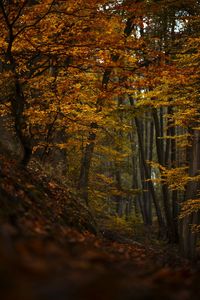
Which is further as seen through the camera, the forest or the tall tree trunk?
the tall tree trunk

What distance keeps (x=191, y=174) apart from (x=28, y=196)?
28.2ft

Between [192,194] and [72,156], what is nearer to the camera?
[192,194]

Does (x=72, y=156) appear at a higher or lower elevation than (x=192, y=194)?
higher

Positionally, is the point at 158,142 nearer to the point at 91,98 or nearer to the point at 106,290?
the point at 91,98

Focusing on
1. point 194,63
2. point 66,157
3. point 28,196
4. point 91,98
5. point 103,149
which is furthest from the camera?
point 103,149

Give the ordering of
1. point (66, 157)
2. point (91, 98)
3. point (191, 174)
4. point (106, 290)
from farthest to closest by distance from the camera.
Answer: point (66, 157)
point (191, 174)
point (91, 98)
point (106, 290)

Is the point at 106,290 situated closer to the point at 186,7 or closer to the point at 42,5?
the point at 42,5

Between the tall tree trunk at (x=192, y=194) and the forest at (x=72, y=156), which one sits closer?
the forest at (x=72, y=156)

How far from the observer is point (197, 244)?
53.3 ft

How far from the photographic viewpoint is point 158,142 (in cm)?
2102

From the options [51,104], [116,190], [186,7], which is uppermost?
[186,7]

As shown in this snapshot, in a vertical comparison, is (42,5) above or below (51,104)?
above

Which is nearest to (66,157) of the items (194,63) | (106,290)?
(194,63)

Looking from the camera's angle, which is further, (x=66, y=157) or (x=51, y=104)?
(x=66, y=157)
